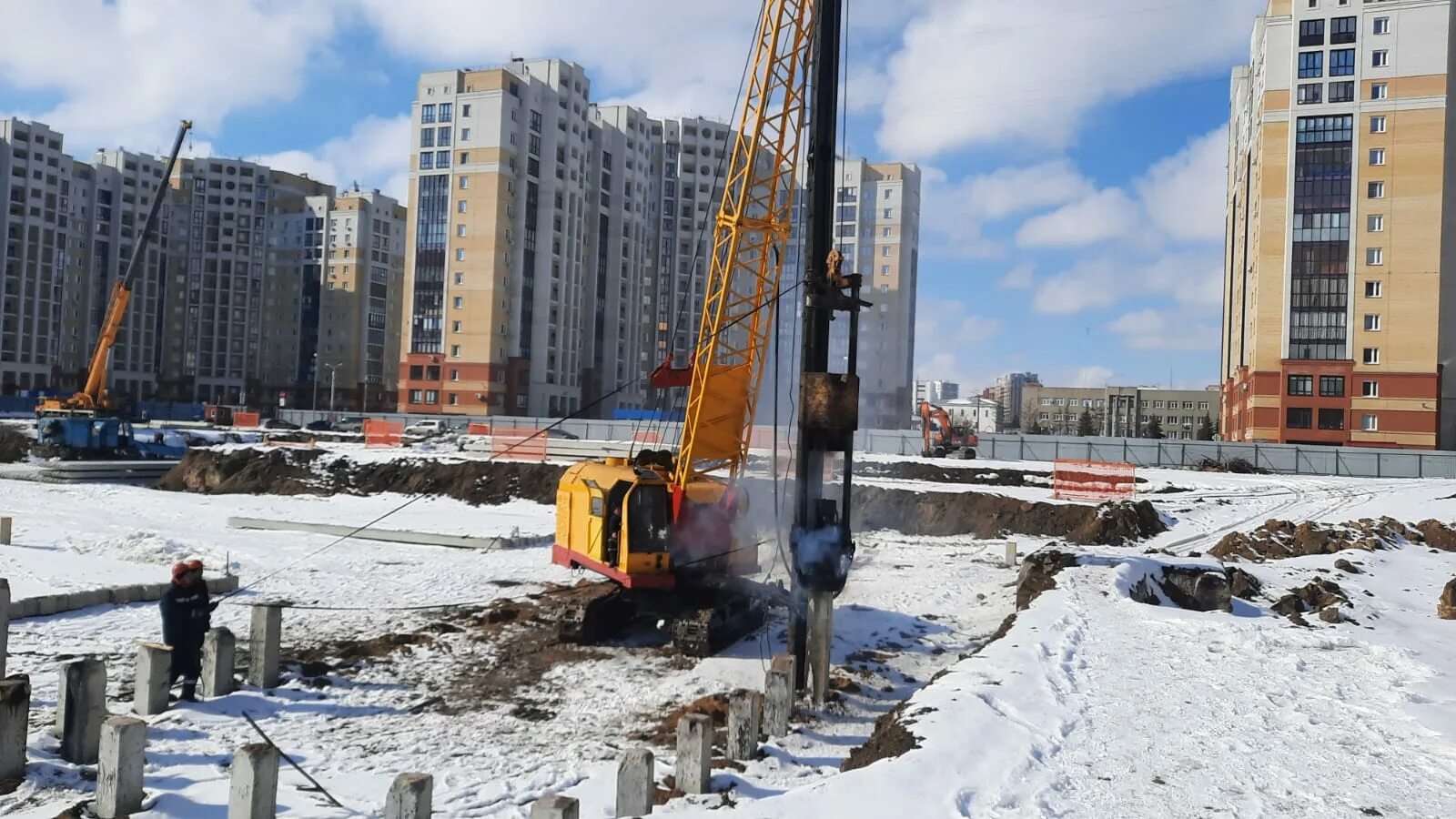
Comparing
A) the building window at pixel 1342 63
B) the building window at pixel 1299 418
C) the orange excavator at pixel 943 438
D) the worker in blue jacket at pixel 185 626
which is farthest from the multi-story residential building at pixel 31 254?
the building window at pixel 1342 63

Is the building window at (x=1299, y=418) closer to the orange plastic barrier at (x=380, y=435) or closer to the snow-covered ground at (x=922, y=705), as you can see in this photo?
the snow-covered ground at (x=922, y=705)

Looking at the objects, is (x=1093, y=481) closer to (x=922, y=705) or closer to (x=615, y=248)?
(x=922, y=705)

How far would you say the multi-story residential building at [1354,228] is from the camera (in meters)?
55.9

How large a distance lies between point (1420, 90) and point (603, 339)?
2753 inches

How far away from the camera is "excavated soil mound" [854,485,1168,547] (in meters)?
25.3

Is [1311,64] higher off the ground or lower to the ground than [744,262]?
higher

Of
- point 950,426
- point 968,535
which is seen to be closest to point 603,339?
point 950,426

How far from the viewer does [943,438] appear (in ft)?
155

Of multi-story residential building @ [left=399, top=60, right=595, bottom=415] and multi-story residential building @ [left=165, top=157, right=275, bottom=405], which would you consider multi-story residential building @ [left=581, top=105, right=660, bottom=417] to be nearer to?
multi-story residential building @ [left=399, top=60, right=595, bottom=415]

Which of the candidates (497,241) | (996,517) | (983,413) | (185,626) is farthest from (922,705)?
(983,413)

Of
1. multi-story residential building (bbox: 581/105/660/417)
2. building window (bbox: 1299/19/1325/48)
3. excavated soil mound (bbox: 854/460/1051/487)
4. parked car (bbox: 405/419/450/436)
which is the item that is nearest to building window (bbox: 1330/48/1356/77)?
building window (bbox: 1299/19/1325/48)

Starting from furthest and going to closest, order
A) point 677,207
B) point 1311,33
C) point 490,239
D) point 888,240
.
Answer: point 677,207, point 888,240, point 490,239, point 1311,33

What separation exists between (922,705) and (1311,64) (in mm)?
66022

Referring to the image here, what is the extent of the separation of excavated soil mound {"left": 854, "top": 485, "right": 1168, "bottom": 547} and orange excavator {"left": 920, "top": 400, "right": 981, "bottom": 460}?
1591 cm
